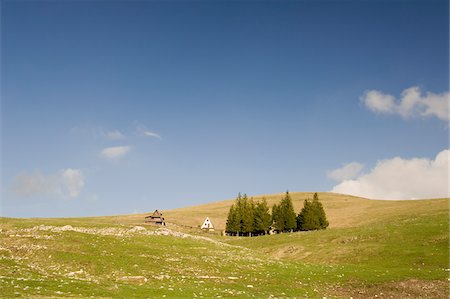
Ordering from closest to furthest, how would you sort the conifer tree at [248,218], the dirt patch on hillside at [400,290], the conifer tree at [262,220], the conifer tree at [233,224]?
the dirt patch on hillside at [400,290] → the conifer tree at [262,220] → the conifer tree at [248,218] → the conifer tree at [233,224]

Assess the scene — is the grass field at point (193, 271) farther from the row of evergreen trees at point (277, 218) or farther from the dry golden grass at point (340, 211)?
the dry golden grass at point (340, 211)

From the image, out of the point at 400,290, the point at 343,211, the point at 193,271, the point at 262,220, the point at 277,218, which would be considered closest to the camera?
the point at 400,290

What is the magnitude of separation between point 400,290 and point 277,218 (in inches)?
3236

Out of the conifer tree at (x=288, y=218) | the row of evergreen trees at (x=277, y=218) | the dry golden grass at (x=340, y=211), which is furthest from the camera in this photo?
the dry golden grass at (x=340, y=211)

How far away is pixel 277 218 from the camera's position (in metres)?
116

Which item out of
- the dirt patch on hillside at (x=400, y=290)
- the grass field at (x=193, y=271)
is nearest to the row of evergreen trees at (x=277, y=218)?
the grass field at (x=193, y=271)

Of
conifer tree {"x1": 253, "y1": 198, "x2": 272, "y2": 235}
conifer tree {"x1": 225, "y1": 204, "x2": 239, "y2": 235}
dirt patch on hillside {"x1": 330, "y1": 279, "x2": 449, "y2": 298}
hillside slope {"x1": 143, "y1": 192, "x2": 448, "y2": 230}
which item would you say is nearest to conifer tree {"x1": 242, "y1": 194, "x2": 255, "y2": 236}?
conifer tree {"x1": 253, "y1": 198, "x2": 272, "y2": 235}

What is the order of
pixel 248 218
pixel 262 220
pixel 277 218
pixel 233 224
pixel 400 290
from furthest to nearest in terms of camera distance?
pixel 233 224 → pixel 248 218 → pixel 277 218 → pixel 262 220 → pixel 400 290

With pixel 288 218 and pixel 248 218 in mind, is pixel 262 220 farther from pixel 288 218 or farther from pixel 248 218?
pixel 288 218

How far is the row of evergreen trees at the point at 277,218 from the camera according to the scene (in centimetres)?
11112

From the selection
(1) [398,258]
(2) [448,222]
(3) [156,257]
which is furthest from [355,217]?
(3) [156,257]

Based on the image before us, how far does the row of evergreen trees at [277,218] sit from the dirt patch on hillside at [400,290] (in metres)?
74.0

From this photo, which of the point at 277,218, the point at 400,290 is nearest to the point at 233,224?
the point at 277,218

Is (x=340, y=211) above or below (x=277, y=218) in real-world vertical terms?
above
